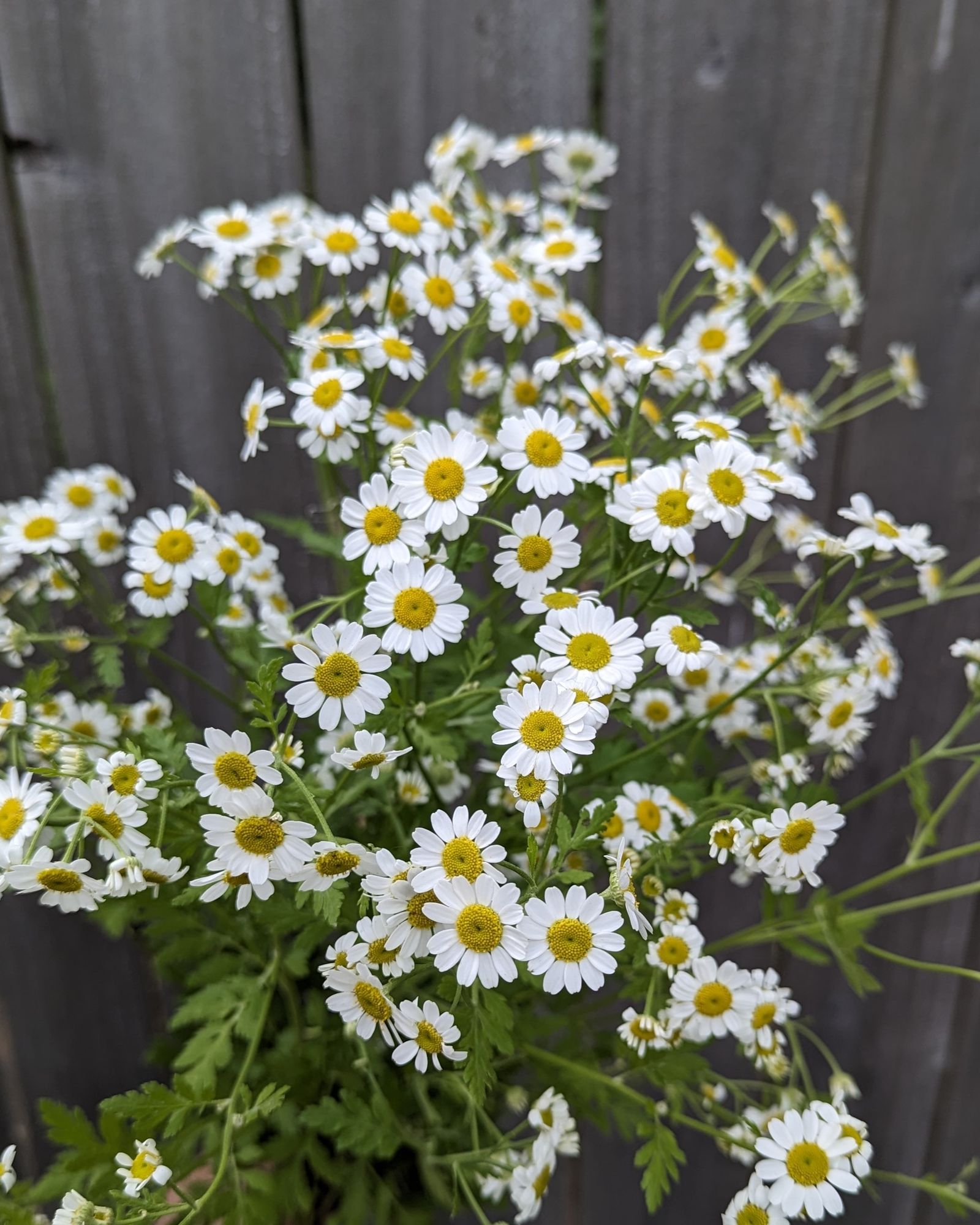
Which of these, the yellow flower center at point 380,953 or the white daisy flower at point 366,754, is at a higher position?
the white daisy flower at point 366,754

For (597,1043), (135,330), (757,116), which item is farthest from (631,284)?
(597,1043)

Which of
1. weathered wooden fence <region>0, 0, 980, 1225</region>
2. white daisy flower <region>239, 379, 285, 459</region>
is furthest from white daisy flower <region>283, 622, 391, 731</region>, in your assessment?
weathered wooden fence <region>0, 0, 980, 1225</region>

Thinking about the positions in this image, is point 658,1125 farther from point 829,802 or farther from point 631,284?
point 631,284

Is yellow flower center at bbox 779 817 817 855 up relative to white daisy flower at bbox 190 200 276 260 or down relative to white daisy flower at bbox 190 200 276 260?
down

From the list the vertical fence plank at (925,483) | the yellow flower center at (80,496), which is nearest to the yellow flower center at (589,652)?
the yellow flower center at (80,496)

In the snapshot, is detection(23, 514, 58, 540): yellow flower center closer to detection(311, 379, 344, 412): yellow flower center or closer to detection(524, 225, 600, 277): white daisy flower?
detection(311, 379, 344, 412): yellow flower center

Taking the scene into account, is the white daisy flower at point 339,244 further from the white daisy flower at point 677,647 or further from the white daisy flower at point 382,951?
the white daisy flower at point 382,951

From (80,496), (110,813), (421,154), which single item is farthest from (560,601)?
(421,154)
